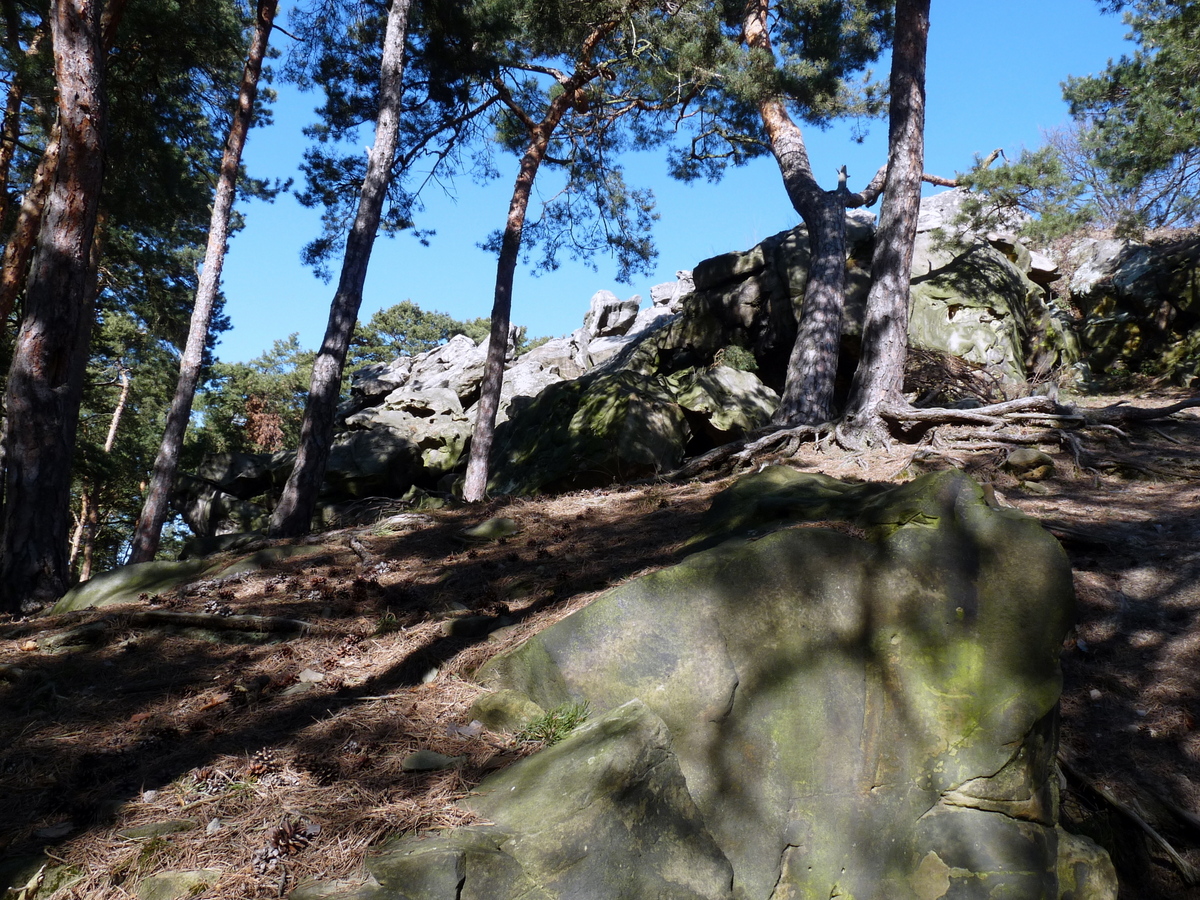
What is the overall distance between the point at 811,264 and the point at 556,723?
841 cm

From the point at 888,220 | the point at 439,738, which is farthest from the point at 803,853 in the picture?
the point at 888,220

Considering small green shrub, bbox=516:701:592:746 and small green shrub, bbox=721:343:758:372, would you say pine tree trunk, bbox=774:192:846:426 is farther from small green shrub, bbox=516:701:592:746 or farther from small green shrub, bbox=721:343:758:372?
small green shrub, bbox=516:701:592:746

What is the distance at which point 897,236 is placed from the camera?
838 cm

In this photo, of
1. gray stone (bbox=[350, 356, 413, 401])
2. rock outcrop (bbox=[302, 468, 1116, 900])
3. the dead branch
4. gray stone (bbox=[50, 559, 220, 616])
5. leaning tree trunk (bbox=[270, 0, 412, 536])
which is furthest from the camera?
gray stone (bbox=[350, 356, 413, 401])

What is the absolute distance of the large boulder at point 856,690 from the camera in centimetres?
302

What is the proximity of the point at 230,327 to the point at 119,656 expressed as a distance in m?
23.7

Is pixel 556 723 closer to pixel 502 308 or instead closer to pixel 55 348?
pixel 55 348

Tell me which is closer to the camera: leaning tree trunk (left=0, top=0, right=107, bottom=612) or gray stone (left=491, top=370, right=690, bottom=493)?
leaning tree trunk (left=0, top=0, right=107, bottom=612)

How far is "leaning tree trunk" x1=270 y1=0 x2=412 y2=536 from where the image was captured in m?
7.75

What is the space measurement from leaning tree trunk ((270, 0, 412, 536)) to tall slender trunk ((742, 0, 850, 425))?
17.0 ft

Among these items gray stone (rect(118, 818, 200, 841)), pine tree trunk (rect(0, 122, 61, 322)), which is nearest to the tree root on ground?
gray stone (rect(118, 818, 200, 841))

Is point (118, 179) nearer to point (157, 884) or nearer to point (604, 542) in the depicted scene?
point (604, 542)

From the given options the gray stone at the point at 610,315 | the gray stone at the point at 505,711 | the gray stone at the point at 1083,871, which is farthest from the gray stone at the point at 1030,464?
the gray stone at the point at 610,315

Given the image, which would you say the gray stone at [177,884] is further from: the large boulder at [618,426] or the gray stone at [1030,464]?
the large boulder at [618,426]
